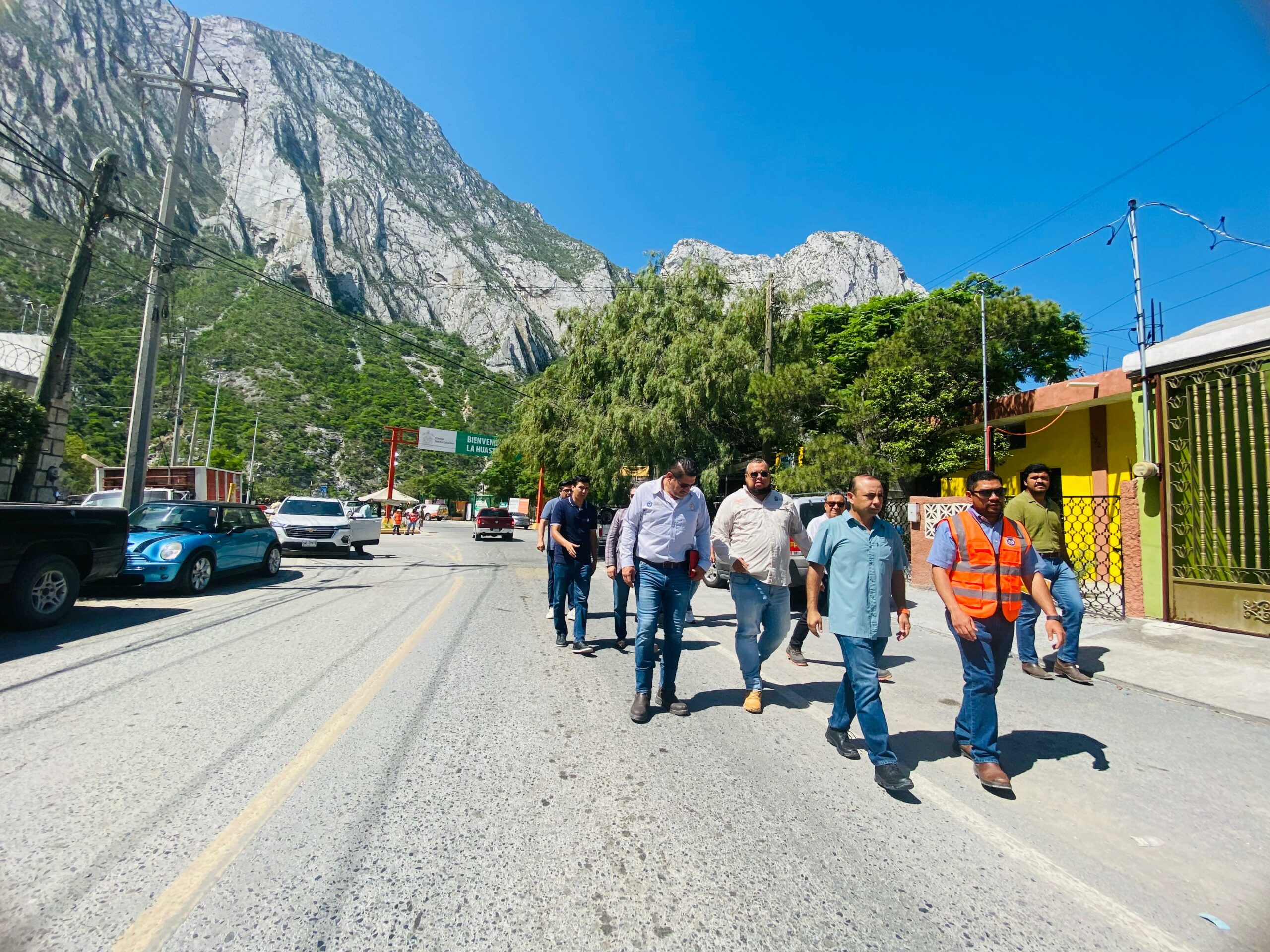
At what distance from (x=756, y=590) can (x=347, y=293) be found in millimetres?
100762

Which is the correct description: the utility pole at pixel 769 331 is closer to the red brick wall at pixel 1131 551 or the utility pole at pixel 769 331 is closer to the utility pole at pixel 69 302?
the red brick wall at pixel 1131 551

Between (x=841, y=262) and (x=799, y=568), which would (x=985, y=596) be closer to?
(x=799, y=568)

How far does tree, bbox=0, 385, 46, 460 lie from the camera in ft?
41.4

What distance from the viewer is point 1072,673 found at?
6133 millimetres

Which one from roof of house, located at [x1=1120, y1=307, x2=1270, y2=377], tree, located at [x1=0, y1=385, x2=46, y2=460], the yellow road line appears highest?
roof of house, located at [x1=1120, y1=307, x2=1270, y2=377]

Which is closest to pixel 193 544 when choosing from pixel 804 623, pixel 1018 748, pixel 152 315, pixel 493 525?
pixel 152 315

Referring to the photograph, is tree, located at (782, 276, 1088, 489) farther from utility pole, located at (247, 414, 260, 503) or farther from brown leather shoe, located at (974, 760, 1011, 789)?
utility pole, located at (247, 414, 260, 503)

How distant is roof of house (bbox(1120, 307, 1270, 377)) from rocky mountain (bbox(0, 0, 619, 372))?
6431 centimetres

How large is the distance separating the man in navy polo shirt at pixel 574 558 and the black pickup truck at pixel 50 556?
18.1 feet

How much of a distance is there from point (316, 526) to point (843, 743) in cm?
1704

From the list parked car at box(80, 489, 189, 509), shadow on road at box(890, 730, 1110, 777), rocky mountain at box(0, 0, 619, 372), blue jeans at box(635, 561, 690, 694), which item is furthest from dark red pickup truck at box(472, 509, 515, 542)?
rocky mountain at box(0, 0, 619, 372)

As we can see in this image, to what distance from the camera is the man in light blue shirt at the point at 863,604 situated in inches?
139

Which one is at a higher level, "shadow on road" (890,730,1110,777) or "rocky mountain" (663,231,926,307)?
"rocky mountain" (663,231,926,307)

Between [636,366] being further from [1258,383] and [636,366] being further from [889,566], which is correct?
[889,566]
